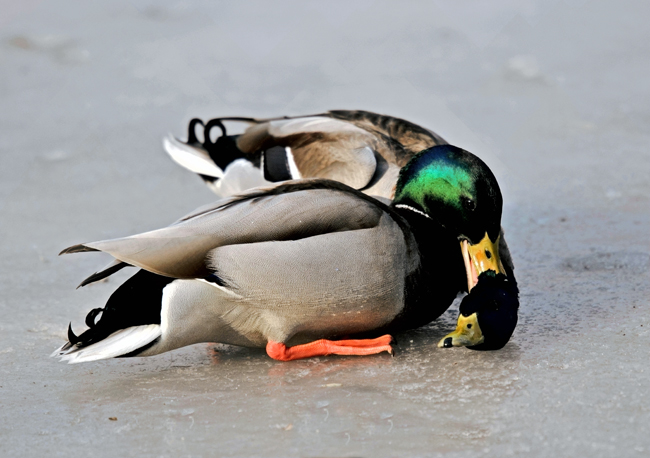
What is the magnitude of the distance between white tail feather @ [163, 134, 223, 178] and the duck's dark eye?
226 centimetres

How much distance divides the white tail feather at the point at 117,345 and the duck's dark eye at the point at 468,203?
3.96ft

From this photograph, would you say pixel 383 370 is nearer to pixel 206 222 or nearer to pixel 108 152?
pixel 206 222

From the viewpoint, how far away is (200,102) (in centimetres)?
674

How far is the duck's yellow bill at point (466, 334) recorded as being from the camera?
305 centimetres

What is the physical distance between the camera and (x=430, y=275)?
10.5ft

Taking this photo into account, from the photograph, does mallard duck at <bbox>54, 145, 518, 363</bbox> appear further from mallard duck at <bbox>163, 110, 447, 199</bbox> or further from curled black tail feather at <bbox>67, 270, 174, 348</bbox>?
mallard duck at <bbox>163, 110, 447, 199</bbox>

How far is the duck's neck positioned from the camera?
3162 mm

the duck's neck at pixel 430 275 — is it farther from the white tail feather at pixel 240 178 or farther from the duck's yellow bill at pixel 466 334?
the white tail feather at pixel 240 178

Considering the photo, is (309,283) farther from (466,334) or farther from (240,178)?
(240,178)

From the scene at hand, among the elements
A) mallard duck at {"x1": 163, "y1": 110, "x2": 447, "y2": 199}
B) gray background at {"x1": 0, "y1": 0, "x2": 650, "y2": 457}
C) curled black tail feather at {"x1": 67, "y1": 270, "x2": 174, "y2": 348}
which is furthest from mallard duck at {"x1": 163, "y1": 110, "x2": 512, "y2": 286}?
curled black tail feather at {"x1": 67, "y1": 270, "x2": 174, "y2": 348}

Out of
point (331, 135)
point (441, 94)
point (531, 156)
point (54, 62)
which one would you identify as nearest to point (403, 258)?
point (331, 135)

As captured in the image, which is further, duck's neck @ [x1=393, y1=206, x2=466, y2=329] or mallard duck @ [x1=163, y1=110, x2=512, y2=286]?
mallard duck @ [x1=163, y1=110, x2=512, y2=286]

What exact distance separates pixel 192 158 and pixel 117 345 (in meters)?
2.45

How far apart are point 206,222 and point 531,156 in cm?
343
